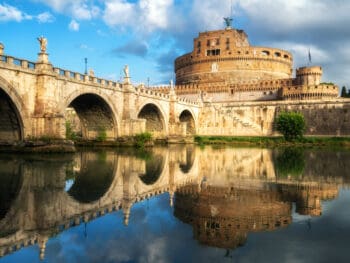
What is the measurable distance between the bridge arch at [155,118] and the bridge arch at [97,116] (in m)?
9.92

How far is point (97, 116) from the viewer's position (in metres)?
36.7

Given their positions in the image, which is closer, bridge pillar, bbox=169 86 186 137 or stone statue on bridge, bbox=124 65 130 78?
stone statue on bridge, bbox=124 65 130 78

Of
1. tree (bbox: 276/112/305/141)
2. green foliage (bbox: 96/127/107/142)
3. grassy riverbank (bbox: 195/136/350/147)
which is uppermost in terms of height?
tree (bbox: 276/112/305/141)

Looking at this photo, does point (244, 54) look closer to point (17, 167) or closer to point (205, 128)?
point (205, 128)

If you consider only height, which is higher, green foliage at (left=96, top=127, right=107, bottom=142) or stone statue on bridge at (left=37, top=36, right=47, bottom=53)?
stone statue on bridge at (left=37, top=36, right=47, bottom=53)

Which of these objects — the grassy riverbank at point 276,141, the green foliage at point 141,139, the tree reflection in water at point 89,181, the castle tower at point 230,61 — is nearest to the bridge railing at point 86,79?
the green foliage at point 141,139

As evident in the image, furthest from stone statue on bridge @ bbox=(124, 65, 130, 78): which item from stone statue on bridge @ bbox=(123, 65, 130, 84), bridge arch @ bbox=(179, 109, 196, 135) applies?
bridge arch @ bbox=(179, 109, 196, 135)

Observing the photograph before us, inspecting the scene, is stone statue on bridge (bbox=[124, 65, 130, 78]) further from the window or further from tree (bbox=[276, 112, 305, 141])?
the window

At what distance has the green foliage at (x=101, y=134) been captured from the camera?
36.4m

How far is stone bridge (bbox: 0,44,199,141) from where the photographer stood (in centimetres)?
2378

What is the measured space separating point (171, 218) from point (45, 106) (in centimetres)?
1932

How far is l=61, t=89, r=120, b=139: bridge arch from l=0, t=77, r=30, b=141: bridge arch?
9.92m

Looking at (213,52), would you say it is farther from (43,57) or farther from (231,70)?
(43,57)

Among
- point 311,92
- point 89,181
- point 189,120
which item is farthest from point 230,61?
point 89,181
